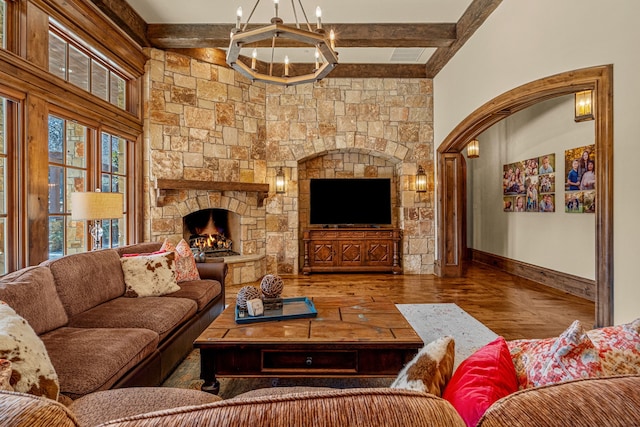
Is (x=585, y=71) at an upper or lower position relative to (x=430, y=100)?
lower

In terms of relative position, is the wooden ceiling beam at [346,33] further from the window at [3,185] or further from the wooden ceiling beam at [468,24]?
the window at [3,185]

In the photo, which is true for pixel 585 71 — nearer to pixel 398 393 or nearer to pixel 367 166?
pixel 398 393

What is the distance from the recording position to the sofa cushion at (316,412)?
1.68 ft

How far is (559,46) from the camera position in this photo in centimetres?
307

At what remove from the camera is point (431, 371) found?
2.82 feet

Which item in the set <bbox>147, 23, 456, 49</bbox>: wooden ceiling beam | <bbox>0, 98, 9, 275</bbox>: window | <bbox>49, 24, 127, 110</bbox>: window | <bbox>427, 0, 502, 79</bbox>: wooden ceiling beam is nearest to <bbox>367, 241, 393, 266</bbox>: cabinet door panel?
<bbox>427, 0, 502, 79</bbox>: wooden ceiling beam

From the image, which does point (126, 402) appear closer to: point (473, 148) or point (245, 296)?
point (245, 296)

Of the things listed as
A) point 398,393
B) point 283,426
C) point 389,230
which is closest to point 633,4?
point 398,393

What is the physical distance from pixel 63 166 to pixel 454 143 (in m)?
5.02

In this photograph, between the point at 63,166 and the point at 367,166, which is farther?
the point at 367,166

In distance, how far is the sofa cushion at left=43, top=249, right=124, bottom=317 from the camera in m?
2.29

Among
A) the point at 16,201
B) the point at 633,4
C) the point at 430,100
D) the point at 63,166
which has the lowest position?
the point at 16,201

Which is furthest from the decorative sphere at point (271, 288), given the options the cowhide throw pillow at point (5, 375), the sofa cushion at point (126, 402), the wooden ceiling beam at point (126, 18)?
the wooden ceiling beam at point (126, 18)

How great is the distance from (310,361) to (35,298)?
159 cm
